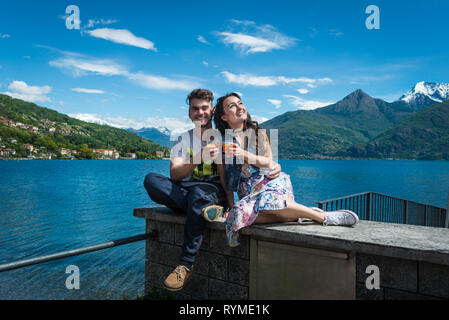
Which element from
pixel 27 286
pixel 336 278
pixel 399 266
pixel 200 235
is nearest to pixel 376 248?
pixel 399 266

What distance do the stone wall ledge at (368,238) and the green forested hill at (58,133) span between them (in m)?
157

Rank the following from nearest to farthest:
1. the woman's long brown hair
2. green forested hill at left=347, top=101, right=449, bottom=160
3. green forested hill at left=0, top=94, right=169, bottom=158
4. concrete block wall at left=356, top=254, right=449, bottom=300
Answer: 1. concrete block wall at left=356, top=254, right=449, bottom=300
2. the woman's long brown hair
3. green forested hill at left=0, top=94, right=169, bottom=158
4. green forested hill at left=347, top=101, right=449, bottom=160

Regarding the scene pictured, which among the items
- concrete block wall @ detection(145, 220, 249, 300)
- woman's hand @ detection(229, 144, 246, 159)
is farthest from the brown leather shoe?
woman's hand @ detection(229, 144, 246, 159)

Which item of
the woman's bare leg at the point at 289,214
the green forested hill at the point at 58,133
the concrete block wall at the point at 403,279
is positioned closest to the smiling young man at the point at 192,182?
the woman's bare leg at the point at 289,214

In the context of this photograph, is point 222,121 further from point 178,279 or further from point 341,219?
point 178,279

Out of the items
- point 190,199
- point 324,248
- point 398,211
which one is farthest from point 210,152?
point 398,211

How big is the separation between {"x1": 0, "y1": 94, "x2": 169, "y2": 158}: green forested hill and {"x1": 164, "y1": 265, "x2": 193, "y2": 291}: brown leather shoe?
156 metres

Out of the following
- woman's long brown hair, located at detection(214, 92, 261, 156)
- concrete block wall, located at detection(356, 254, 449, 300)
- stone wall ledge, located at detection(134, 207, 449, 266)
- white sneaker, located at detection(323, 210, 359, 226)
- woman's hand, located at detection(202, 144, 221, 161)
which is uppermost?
woman's long brown hair, located at detection(214, 92, 261, 156)

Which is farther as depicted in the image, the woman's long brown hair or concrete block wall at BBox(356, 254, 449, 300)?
the woman's long brown hair

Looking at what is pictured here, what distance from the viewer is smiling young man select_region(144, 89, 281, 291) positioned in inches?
113

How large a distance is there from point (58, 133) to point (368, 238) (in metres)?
180

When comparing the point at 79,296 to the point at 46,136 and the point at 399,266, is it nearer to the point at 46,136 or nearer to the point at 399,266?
the point at 399,266

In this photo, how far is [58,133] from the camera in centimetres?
16038

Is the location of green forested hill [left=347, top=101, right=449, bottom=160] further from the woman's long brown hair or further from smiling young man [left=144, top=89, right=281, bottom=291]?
smiling young man [left=144, top=89, right=281, bottom=291]
